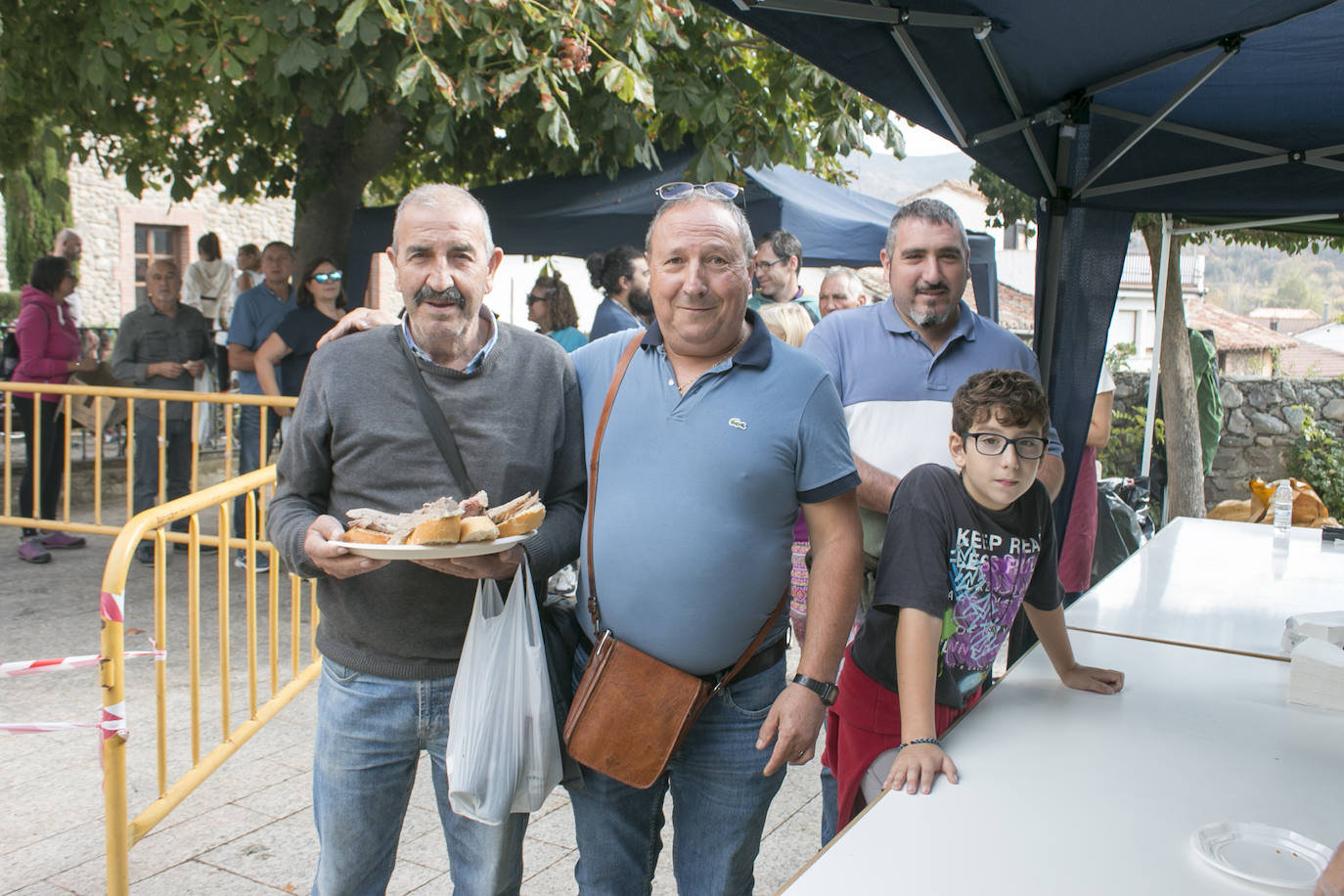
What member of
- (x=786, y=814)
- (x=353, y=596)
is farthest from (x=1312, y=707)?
(x=353, y=596)

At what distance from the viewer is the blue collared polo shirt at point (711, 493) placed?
2.11 m

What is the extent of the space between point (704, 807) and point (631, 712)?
0.32 meters

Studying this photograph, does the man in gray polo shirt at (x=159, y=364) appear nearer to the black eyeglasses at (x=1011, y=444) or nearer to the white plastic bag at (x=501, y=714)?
the white plastic bag at (x=501, y=714)

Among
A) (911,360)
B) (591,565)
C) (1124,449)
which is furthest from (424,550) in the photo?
(1124,449)

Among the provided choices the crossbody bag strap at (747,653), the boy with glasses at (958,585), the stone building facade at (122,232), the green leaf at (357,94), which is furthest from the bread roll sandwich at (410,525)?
the stone building facade at (122,232)

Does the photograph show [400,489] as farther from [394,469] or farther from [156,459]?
[156,459]

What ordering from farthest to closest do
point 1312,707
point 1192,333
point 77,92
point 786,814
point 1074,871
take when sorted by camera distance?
point 1192,333
point 77,92
point 786,814
point 1312,707
point 1074,871

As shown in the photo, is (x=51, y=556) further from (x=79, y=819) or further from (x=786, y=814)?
(x=786, y=814)

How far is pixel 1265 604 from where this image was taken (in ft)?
11.2

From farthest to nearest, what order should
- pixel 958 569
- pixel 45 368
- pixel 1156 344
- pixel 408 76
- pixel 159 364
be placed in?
pixel 1156 344 → pixel 45 368 → pixel 159 364 → pixel 408 76 → pixel 958 569

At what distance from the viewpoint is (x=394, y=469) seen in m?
2.14

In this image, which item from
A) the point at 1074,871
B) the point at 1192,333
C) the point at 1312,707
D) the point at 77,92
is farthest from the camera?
the point at 1192,333

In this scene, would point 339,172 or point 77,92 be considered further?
point 339,172

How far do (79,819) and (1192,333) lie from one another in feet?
31.7
